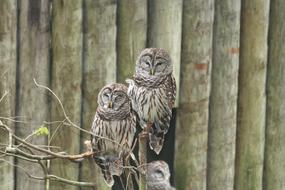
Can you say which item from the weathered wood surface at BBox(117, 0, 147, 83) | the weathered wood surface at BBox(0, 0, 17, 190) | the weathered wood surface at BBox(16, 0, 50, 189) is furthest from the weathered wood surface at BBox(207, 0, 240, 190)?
the weathered wood surface at BBox(0, 0, 17, 190)

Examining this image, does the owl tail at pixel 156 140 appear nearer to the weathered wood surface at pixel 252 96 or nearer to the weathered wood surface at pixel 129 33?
the weathered wood surface at pixel 129 33

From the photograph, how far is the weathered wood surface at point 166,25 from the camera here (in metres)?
3.72

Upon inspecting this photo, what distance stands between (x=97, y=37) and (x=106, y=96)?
0.76m

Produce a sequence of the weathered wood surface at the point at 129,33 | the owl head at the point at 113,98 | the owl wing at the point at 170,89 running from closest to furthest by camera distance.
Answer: the owl head at the point at 113,98 < the owl wing at the point at 170,89 < the weathered wood surface at the point at 129,33

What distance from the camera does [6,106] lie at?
11.8ft

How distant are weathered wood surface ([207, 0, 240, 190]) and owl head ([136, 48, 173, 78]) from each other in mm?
840

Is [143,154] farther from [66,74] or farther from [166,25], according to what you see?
[166,25]

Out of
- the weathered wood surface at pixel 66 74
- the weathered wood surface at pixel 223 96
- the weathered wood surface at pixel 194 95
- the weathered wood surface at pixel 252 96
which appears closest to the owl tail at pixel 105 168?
the weathered wood surface at pixel 66 74

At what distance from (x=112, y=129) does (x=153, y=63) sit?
0.96ft

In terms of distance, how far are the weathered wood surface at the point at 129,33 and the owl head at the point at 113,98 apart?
741 millimetres

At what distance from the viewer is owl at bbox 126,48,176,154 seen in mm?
3041

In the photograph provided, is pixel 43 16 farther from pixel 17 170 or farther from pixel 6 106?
pixel 17 170

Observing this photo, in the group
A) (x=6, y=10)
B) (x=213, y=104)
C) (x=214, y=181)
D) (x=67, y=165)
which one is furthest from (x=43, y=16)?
(x=214, y=181)

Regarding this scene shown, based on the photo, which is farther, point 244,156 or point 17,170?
point 244,156
